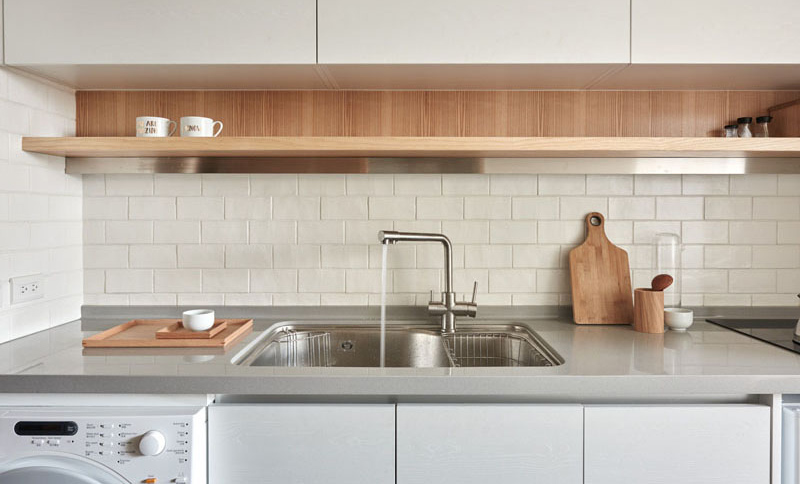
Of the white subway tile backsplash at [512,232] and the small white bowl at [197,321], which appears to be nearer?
the small white bowl at [197,321]

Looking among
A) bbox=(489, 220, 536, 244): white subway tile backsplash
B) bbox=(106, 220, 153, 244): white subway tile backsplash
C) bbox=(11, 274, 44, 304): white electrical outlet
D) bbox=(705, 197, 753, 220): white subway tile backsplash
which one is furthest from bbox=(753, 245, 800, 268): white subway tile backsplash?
bbox=(11, 274, 44, 304): white electrical outlet

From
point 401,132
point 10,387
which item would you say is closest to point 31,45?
point 10,387

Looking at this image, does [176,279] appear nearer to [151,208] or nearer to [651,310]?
[151,208]

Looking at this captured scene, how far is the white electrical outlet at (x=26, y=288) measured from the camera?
157 cm

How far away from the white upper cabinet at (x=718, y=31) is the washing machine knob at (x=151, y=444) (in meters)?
1.54

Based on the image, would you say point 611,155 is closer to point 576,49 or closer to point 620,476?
Result: point 576,49

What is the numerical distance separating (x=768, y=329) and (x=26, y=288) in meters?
2.29

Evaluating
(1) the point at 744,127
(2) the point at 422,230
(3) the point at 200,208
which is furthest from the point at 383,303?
(1) the point at 744,127

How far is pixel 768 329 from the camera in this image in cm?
173

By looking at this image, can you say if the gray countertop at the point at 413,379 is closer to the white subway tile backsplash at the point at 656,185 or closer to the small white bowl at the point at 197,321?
the small white bowl at the point at 197,321

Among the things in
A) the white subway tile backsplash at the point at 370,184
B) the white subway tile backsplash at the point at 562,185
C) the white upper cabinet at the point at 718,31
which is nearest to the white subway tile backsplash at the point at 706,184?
the white subway tile backsplash at the point at 562,185

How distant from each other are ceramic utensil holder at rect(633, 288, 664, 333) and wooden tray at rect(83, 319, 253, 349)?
1.23 metres

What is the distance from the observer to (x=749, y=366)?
129 cm

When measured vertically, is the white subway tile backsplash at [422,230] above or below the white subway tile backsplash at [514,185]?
below
